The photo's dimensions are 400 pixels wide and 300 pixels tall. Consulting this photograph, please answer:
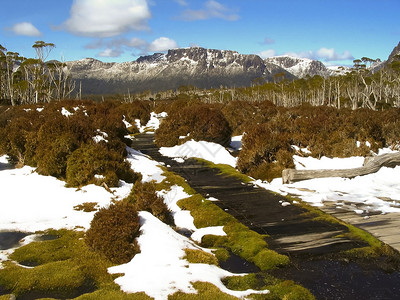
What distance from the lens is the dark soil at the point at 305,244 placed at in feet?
18.8

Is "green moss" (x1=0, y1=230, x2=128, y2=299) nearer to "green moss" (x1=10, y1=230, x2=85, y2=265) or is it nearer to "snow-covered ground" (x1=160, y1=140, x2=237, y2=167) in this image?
"green moss" (x1=10, y1=230, x2=85, y2=265)

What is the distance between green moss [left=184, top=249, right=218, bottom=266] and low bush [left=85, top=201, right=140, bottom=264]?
125 cm

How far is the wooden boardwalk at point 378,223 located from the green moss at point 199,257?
172 inches

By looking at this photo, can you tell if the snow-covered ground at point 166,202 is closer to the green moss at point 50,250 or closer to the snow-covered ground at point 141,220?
the snow-covered ground at point 141,220

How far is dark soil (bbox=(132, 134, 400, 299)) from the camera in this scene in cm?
573

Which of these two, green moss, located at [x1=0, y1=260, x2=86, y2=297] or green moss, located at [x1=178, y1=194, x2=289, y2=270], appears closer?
green moss, located at [x1=0, y1=260, x2=86, y2=297]

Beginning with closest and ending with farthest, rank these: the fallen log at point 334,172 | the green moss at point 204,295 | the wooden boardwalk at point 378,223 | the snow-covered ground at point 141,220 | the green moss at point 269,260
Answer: the green moss at point 204,295 < the snow-covered ground at point 141,220 < the green moss at point 269,260 < the wooden boardwalk at point 378,223 < the fallen log at point 334,172

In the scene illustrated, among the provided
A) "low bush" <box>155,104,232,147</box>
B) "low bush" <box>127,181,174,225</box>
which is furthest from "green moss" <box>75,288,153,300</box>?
"low bush" <box>155,104,232,147</box>

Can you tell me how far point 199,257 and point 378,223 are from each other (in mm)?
5478

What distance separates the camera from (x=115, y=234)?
7137 millimetres

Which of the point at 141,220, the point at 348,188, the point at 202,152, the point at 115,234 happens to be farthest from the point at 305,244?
the point at 202,152

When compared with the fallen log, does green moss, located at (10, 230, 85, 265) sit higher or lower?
lower

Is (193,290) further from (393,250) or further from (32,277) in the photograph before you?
(393,250)

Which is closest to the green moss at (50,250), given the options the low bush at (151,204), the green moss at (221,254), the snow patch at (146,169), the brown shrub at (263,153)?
the low bush at (151,204)
